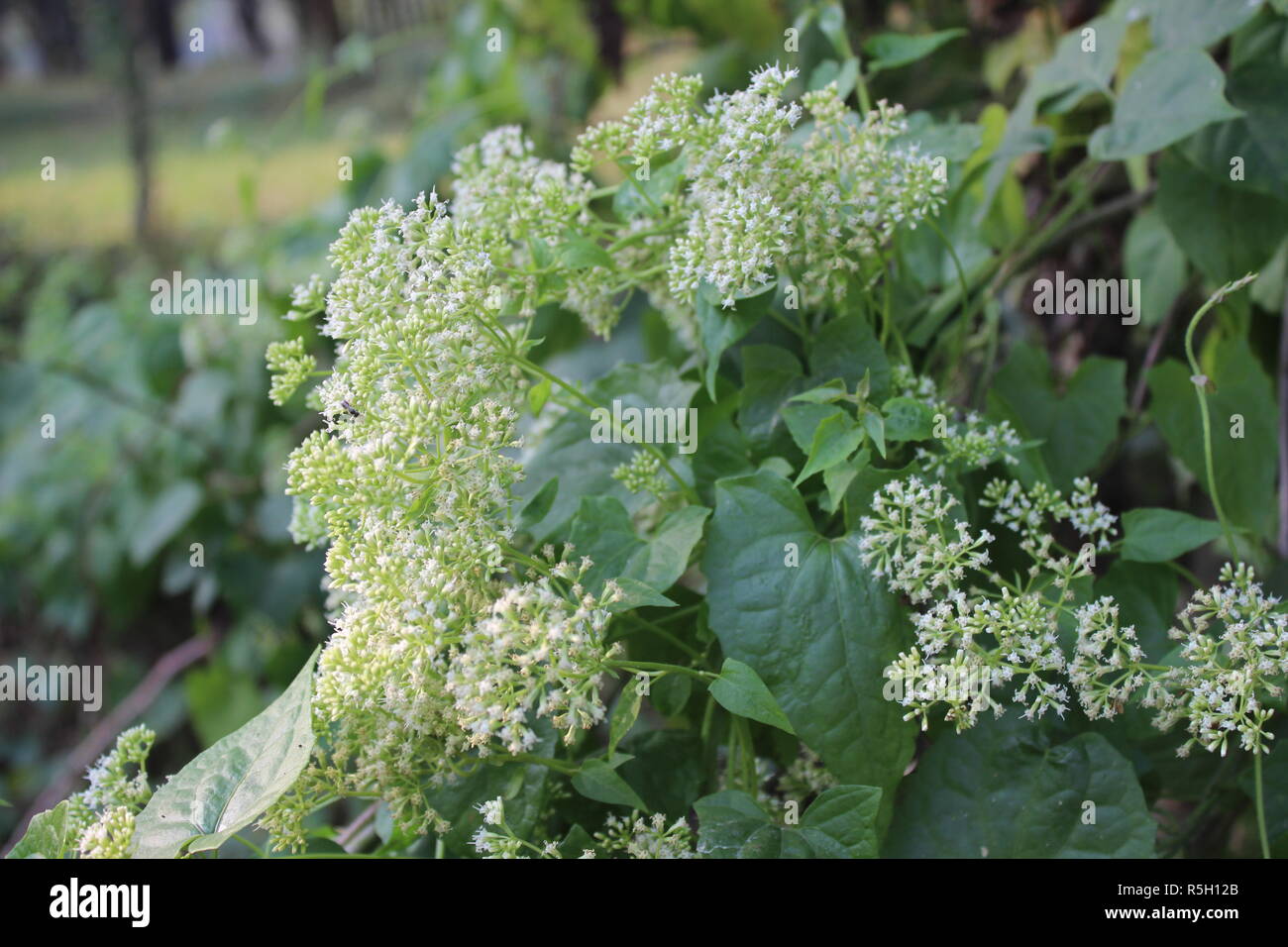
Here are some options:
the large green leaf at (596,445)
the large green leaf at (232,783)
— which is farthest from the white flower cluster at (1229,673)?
the large green leaf at (232,783)

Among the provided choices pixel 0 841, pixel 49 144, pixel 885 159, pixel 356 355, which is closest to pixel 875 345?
pixel 885 159

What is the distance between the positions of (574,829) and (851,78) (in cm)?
59

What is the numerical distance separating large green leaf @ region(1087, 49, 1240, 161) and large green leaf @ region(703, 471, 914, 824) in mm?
446

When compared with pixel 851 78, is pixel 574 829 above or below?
below

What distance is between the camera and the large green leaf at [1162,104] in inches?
31.1

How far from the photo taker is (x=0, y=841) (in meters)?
2.05

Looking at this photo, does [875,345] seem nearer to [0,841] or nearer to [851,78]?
[851,78]

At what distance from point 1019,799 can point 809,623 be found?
174mm

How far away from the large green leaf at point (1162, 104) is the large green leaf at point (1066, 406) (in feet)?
0.57

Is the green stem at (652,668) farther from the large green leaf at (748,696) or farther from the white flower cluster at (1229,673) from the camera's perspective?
the white flower cluster at (1229,673)

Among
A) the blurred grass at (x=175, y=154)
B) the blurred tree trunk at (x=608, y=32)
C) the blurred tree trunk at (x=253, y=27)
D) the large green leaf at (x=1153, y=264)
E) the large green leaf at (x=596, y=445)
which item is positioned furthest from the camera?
the blurred tree trunk at (x=253, y=27)

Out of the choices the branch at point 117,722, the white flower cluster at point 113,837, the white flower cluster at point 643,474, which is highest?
the white flower cluster at point 643,474

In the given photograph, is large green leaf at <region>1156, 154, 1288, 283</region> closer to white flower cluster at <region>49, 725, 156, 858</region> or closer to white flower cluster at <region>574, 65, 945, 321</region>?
white flower cluster at <region>574, 65, 945, 321</region>

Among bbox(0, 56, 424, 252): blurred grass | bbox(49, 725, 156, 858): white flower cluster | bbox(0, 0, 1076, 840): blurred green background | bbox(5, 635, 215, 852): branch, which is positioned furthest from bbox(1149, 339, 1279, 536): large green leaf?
bbox(0, 56, 424, 252): blurred grass
